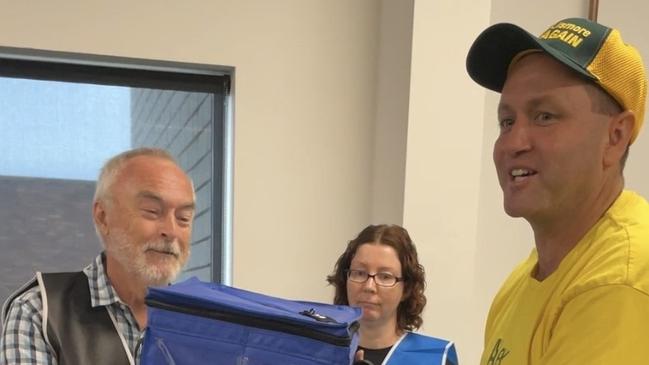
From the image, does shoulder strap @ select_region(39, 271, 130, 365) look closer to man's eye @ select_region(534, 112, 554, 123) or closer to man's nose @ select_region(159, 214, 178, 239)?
man's nose @ select_region(159, 214, 178, 239)

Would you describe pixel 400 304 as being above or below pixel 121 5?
below

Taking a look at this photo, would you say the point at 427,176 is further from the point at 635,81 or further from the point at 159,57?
the point at 635,81

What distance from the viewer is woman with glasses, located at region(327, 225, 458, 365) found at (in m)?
1.69

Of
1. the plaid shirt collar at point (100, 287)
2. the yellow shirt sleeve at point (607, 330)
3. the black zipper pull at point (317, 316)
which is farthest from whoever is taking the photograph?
the plaid shirt collar at point (100, 287)

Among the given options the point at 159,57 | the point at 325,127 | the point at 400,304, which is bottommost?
the point at 400,304

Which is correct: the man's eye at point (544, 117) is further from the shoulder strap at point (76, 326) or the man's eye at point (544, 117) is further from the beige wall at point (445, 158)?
the beige wall at point (445, 158)

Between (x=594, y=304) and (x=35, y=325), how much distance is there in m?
0.94

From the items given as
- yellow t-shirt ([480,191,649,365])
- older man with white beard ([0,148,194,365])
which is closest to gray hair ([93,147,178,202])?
older man with white beard ([0,148,194,365])

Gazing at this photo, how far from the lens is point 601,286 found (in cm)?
78

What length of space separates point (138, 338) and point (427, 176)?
3.92 feet

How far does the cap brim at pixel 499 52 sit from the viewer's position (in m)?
0.88

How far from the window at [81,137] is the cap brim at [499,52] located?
1.46 metres

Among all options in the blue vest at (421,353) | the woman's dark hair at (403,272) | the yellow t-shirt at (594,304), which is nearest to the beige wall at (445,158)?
the woman's dark hair at (403,272)

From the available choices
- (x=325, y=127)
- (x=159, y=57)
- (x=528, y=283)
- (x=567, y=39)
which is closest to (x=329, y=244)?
(x=325, y=127)
